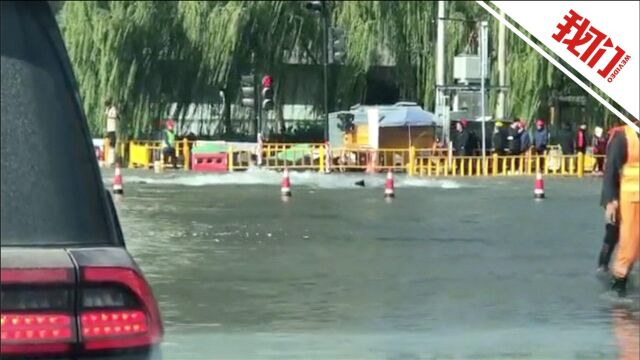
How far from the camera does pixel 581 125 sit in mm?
35625

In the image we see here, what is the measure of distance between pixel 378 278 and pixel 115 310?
9862 millimetres

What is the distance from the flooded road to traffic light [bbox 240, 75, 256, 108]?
38.4ft

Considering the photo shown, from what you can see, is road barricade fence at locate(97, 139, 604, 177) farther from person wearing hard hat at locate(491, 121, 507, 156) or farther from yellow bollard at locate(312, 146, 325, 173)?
person wearing hard hat at locate(491, 121, 507, 156)

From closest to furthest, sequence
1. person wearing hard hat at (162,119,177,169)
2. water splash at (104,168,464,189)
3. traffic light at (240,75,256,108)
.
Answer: water splash at (104,168,464,189)
traffic light at (240,75,256,108)
person wearing hard hat at (162,119,177,169)

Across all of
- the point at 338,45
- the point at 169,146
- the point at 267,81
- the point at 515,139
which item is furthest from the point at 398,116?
the point at 169,146

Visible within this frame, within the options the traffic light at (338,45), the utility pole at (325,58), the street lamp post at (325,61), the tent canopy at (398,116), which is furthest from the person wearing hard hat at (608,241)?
the utility pole at (325,58)

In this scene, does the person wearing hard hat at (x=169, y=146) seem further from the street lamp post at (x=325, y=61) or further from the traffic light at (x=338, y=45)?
the traffic light at (x=338, y=45)

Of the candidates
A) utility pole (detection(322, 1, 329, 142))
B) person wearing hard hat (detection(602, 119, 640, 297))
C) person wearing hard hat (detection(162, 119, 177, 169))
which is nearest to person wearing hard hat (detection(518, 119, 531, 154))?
utility pole (detection(322, 1, 329, 142))

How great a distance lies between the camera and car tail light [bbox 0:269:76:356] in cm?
300

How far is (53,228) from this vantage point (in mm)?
3137

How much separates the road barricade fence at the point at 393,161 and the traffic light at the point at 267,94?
3.87 feet

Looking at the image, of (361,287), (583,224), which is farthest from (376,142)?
(361,287)

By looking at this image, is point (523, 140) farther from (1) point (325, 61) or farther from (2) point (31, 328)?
(2) point (31, 328)

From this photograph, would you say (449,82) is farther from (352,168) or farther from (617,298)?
(617,298)
